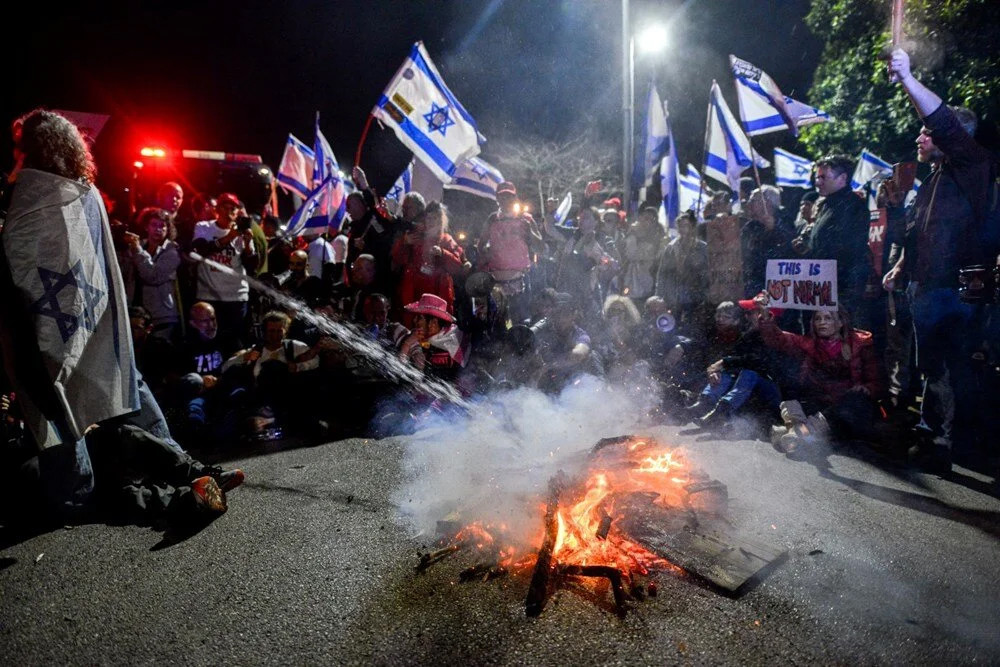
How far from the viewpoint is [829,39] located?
451 inches

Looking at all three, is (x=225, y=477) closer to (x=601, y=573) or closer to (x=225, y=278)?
(x=601, y=573)

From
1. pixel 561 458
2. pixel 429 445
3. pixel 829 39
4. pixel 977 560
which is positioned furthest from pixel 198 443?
pixel 829 39

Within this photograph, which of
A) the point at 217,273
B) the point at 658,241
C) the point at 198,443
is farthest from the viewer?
the point at 658,241

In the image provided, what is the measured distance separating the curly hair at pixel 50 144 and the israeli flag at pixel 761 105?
8662 millimetres

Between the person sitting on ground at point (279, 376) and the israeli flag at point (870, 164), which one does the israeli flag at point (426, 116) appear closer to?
the person sitting on ground at point (279, 376)

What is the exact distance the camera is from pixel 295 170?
1256 cm

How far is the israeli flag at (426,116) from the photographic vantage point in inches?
340

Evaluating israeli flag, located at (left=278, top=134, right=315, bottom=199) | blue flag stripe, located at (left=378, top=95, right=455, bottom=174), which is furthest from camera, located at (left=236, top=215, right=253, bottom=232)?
israeli flag, located at (left=278, top=134, right=315, bottom=199)

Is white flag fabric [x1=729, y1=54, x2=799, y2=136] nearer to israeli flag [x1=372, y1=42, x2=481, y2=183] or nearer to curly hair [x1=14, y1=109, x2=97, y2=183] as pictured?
israeli flag [x1=372, y1=42, x2=481, y2=183]

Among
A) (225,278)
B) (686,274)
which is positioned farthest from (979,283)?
(225,278)

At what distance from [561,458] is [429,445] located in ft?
5.39

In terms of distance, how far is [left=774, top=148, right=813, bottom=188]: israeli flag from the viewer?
42.1 feet

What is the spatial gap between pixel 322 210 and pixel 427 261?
148 inches

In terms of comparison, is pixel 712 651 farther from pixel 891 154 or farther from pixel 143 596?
pixel 891 154
